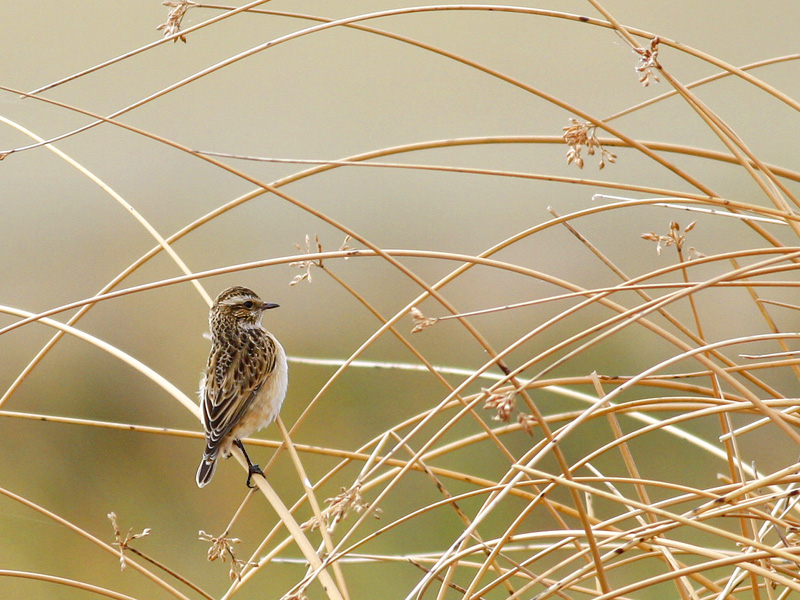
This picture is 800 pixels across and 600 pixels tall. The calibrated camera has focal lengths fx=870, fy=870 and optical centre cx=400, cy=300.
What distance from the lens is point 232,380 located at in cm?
478

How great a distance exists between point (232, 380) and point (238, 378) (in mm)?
34

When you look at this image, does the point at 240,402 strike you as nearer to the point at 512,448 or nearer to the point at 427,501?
the point at 512,448

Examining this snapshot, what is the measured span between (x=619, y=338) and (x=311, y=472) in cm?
400

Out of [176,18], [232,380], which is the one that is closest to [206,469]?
[232,380]

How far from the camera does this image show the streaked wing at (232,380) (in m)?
4.50

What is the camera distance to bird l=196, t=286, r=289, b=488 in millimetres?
4516

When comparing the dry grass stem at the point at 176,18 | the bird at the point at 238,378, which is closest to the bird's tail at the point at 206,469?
the bird at the point at 238,378

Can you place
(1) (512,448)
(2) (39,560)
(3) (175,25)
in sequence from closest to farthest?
(3) (175,25) < (1) (512,448) < (2) (39,560)

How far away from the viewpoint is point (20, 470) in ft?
33.4

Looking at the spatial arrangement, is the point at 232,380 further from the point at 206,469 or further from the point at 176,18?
the point at 176,18

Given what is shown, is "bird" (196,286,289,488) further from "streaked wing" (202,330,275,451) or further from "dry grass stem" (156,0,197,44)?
"dry grass stem" (156,0,197,44)

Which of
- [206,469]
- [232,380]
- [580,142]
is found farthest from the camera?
[232,380]

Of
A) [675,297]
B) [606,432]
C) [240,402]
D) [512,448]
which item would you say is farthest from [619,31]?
[606,432]

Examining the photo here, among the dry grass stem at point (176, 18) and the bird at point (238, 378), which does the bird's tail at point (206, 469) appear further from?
the dry grass stem at point (176, 18)
